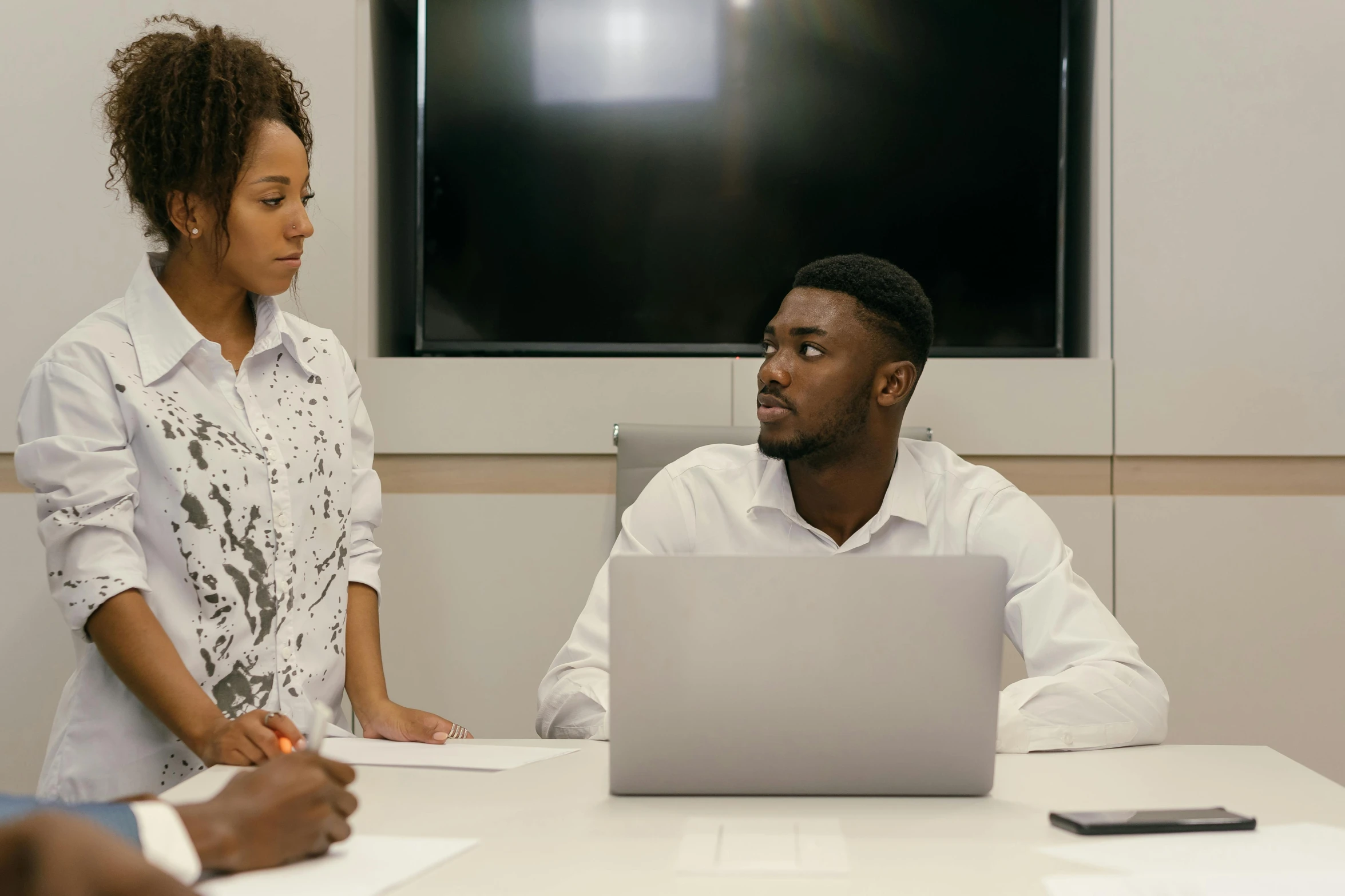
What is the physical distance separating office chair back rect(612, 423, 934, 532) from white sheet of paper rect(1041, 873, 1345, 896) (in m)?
1.20

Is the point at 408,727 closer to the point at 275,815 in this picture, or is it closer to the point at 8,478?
the point at 275,815

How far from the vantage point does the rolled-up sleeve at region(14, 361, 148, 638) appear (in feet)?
4.69

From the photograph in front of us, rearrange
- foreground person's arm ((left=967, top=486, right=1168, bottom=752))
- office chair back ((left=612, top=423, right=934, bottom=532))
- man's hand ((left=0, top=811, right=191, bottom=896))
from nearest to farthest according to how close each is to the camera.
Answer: man's hand ((left=0, top=811, right=191, bottom=896))
foreground person's arm ((left=967, top=486, right=1168, bottom=752))
office chair back ((left=612, top=423, right=934, bottom=532))

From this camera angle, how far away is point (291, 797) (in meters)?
0.88

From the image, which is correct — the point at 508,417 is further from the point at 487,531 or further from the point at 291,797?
the point at 291,797

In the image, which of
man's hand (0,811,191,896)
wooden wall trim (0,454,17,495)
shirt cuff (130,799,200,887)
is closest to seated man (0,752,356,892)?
shirt cuff (130,799,200,887)

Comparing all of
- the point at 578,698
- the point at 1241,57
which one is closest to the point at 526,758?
the point at 578,698

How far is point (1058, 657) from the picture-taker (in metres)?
1.51

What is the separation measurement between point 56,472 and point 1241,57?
2.37 m

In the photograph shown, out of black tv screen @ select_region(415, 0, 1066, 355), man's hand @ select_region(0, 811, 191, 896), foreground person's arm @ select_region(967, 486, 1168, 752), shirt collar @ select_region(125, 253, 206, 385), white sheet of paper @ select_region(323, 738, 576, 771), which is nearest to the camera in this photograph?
man's hand @ select_region(0, 811, 191, 896)

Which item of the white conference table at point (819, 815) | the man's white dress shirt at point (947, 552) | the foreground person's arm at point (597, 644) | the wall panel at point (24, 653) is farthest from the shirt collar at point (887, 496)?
the wall panel at point (24, 653)

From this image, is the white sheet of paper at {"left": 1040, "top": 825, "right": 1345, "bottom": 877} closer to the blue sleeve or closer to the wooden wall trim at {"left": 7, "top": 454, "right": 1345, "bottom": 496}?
the blue sleeve

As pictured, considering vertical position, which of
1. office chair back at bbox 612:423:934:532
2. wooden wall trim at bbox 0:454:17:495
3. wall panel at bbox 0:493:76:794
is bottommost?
wall panel at bbox 0:493:76:794

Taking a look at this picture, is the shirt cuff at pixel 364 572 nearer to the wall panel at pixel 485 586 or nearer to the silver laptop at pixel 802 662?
the wall panel at pixel 485 586
